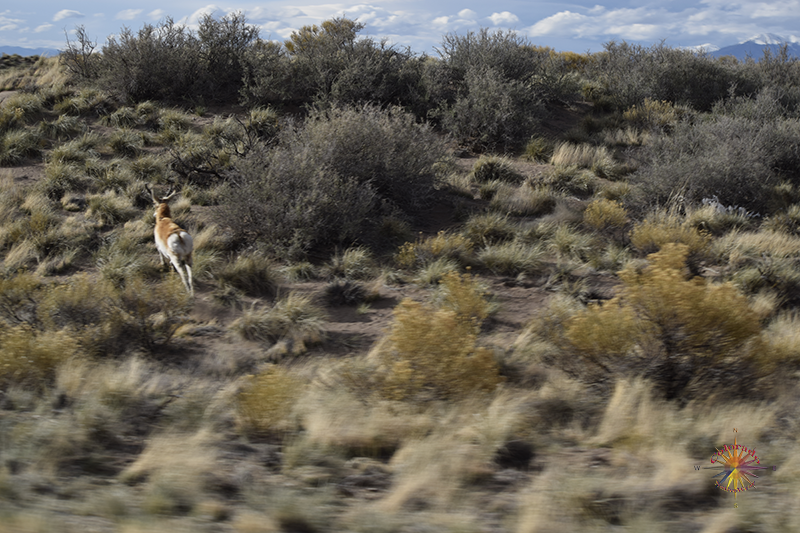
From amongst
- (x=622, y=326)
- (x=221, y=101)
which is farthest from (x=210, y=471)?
(x=221, y=101)

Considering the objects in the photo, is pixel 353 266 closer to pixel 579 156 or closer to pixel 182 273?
pixel 182 273

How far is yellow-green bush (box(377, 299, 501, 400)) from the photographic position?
4.03 meters

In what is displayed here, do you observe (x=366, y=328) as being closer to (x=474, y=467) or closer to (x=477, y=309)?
(x=477, y=309)

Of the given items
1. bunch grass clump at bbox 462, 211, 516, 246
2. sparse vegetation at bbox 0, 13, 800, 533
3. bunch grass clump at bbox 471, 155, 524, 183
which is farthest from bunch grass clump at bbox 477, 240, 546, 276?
bunch grass clump at bbox 471, 155, 524, 183

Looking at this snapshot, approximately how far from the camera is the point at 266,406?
3.72 m

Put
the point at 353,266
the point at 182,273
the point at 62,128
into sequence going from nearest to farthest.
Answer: the point at 182,273 < the point at 353,266 < the point at 62,128

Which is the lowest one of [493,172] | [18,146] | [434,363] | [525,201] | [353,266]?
[434,363]

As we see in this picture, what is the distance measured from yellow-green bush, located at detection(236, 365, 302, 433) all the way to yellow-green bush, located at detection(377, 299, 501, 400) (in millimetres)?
725

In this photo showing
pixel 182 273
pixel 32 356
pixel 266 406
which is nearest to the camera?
pixel 266 406

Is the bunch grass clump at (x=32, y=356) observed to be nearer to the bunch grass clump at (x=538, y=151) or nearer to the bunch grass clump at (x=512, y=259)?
the bunch grass clump at (x=512, y=259)

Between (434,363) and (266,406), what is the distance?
124 centimetres

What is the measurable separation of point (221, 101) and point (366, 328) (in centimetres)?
1057

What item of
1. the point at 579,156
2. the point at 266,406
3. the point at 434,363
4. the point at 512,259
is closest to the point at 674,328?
the point at 434,363

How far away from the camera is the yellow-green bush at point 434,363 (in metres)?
4.03
